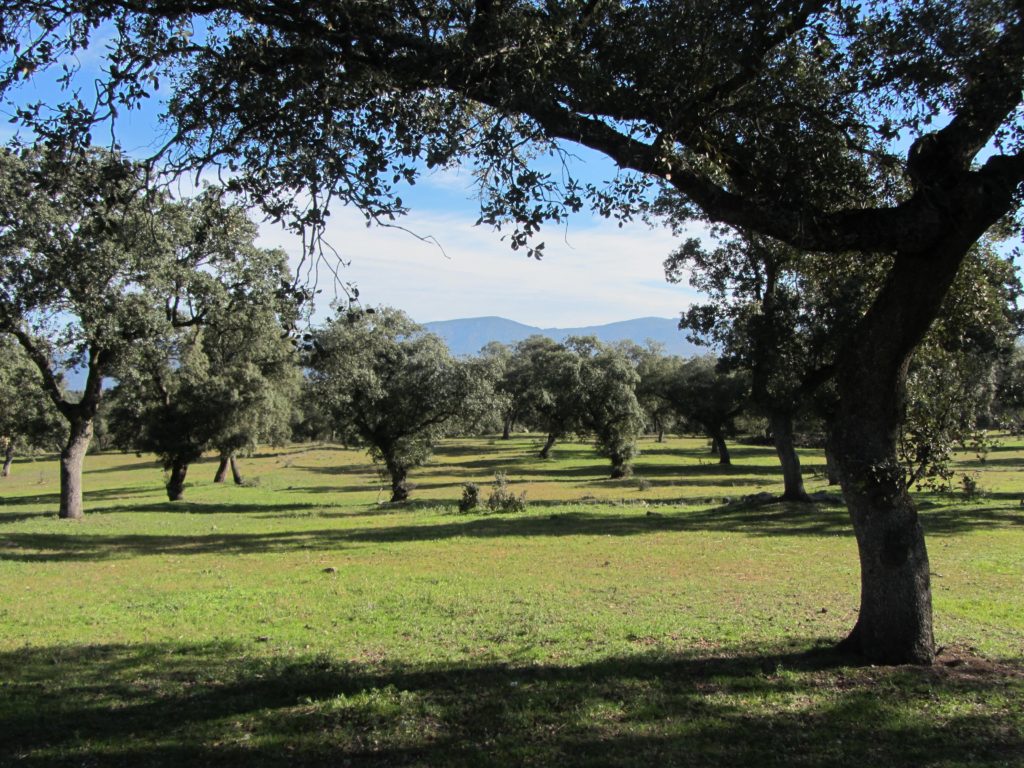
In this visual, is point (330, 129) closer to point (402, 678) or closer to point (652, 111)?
point (652, 111)

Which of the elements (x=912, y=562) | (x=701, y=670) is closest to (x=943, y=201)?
(x=912, y=562)

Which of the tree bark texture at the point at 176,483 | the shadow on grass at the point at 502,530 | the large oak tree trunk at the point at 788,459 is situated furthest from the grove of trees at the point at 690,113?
the tree bark texture at the point at 176,483

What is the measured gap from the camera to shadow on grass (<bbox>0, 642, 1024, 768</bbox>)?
5.05 meters

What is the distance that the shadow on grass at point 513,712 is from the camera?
5.05 metres

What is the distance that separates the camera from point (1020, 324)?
23250 millimetres

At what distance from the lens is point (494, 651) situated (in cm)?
823

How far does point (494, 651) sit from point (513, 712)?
232cm

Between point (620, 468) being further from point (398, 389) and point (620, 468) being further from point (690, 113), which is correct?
point (690, 113)

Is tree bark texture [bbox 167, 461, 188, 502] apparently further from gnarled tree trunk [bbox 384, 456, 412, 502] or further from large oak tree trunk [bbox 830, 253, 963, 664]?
large oak tree trunk [bbox 830, 253, 963, 664]

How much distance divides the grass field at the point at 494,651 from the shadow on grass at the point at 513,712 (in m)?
0.03

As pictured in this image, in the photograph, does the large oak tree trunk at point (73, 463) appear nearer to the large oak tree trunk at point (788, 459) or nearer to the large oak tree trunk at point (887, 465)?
the large oak tree trunk at point (788, 459)

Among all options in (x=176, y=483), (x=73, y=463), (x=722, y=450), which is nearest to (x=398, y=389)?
(x=176, y=483)

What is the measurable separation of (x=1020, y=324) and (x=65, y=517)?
33313 mm

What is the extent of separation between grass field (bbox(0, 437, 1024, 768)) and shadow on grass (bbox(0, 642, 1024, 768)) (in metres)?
Answer: 0.03
